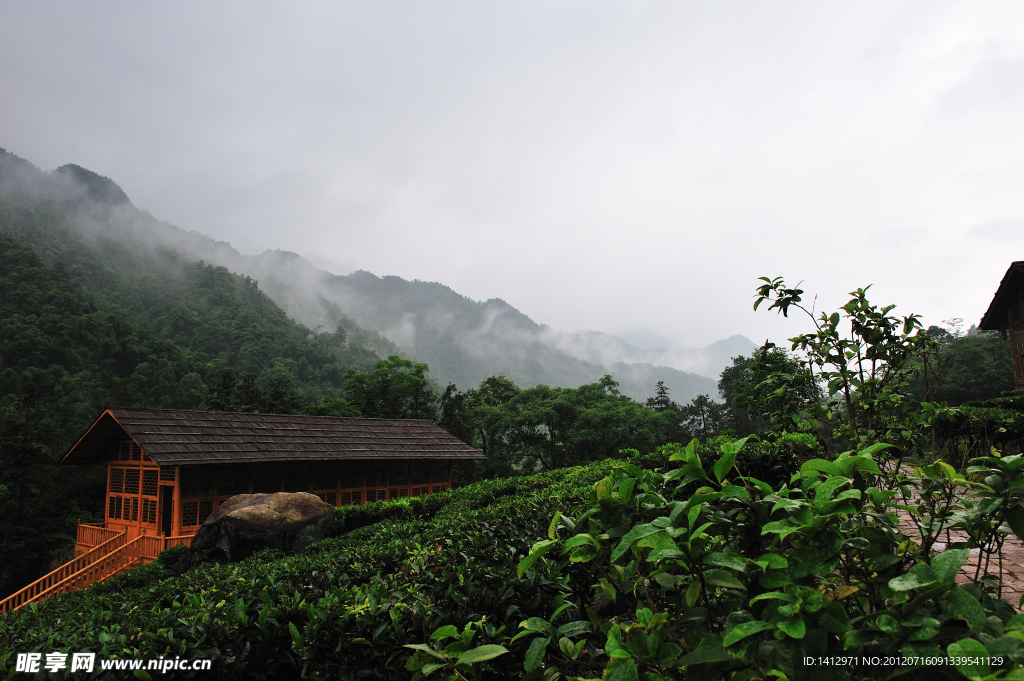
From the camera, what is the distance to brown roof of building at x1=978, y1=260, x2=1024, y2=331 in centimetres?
1369

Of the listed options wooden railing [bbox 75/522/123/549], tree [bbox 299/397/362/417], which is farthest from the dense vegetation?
tree [bbox 299/397/362/417]

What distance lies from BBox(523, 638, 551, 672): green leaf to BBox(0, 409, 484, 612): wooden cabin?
41.1 ft

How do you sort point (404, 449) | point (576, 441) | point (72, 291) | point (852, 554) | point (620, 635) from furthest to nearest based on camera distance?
1. point (72, 291)
2. point (576, 441)
3. point (404, 449)
4. point (852, 554)
5. point (620, 635)

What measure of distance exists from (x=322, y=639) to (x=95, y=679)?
0.92 metres

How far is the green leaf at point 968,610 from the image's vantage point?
0.86 m

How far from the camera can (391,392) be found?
28.8 metres

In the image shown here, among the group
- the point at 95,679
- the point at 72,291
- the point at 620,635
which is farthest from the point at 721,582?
the point at 72,291

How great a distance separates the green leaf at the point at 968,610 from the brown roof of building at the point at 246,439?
45.4 ft

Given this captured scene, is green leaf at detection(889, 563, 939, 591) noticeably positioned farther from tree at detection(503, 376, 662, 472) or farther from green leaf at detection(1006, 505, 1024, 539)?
tree at detection(503, 376, 662, 472)

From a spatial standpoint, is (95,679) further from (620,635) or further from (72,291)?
(72,291)

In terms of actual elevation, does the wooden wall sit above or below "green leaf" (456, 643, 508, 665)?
below

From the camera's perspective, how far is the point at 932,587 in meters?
0.91

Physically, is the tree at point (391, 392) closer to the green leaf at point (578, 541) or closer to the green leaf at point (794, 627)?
the green leaf at point (578, 541)

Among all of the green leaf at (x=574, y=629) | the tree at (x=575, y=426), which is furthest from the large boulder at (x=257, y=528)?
the tree at (x=575, y=426)
